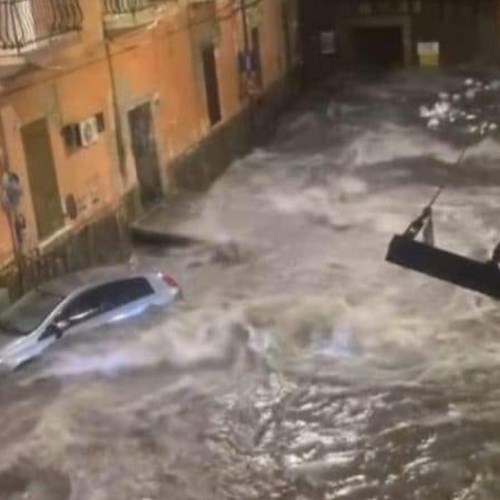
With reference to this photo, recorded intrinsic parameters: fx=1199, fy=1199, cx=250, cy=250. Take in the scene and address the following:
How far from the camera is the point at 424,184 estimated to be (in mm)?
24016

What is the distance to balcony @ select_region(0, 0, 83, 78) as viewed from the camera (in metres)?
15.7

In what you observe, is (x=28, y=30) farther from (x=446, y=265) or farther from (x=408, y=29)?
(x=408, y=29)

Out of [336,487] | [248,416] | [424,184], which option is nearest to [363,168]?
[424,184]

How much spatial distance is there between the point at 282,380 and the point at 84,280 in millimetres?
2953

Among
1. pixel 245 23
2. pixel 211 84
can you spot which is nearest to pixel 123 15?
pixel 211 84

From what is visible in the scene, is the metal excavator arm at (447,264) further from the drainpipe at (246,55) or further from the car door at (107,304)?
the drainpipe at (246,55)

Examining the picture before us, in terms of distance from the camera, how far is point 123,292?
15.8 meters

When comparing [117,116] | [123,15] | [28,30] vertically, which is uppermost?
[28,30]

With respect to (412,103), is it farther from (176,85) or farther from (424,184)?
(176,85)

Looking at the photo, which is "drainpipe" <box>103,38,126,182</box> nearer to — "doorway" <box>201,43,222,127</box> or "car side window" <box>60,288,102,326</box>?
"doorway" <box>201,43,222,127</box>

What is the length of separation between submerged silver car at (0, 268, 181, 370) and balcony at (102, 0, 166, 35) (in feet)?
16.7

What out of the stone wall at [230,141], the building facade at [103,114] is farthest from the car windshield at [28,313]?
the stone wall at [230,141]

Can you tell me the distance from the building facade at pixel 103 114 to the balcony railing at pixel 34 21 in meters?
0.02

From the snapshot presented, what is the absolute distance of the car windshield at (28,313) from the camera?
14.7 meters
